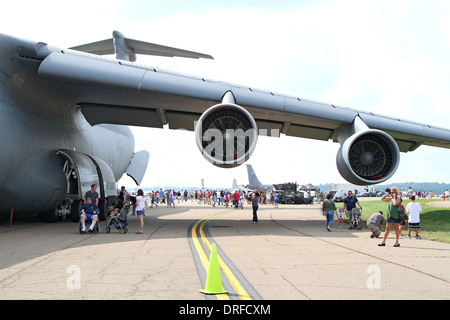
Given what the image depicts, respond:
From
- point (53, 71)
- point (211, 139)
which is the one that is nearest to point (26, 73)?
point (53, 71)

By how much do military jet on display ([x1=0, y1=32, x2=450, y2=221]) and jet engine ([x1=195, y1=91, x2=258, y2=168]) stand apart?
29 millimetres

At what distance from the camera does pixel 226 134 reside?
40.9ft

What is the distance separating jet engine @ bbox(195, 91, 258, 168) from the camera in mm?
12125

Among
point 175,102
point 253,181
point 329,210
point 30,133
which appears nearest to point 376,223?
point 329,210

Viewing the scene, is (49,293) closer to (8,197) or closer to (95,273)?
(95,273)

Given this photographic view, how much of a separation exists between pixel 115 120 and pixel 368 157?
29.6 feet

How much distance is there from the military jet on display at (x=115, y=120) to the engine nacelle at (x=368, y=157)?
0.10 feet

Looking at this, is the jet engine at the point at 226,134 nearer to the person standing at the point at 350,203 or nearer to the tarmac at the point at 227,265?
the tarmac at the point at 227,265

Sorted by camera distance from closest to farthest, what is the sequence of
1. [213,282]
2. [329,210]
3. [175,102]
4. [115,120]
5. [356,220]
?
[213,282], [175,102], [329,210], [356,220], [115,120]

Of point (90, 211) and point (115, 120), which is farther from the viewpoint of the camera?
point (115, 120)

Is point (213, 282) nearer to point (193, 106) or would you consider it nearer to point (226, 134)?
point (226, 134)

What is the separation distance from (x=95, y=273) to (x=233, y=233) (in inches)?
265

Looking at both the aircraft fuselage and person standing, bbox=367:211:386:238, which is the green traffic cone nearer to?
person standing, bbox=367:211:386:238

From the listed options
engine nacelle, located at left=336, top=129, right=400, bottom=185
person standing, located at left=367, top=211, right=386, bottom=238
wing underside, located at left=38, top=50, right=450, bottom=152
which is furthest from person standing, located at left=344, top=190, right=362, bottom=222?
person standing, located at left=367, top=211, right=386, bottom=238
